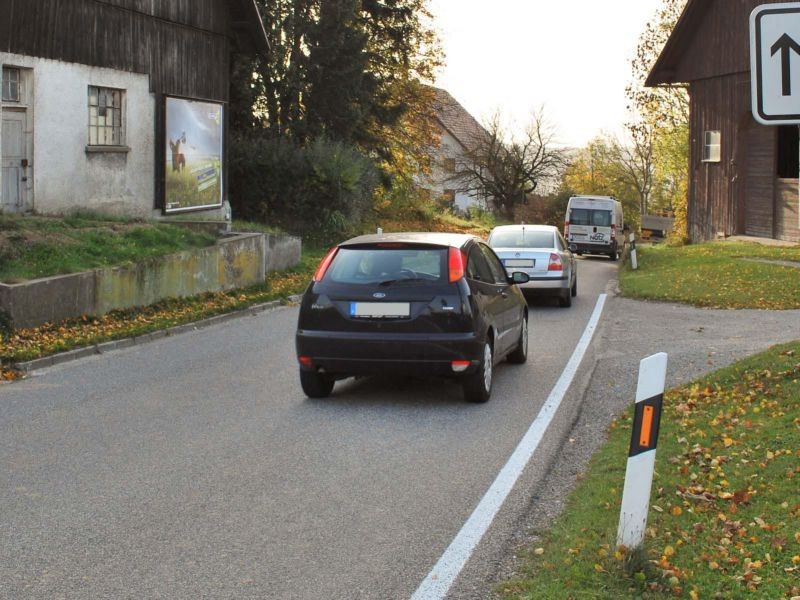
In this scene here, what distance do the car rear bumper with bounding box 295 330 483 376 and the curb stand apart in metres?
3.90

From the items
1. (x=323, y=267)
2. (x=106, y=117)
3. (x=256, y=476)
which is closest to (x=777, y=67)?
(x=256, y=476)

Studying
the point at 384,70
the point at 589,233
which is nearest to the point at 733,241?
the point at 589,233

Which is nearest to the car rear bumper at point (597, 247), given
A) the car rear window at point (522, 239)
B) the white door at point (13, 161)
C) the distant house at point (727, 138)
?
the distant house at point (727, 138)

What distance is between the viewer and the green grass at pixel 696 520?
5039 millimetres

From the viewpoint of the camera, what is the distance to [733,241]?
35.8 meters

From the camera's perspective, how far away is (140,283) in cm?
1659

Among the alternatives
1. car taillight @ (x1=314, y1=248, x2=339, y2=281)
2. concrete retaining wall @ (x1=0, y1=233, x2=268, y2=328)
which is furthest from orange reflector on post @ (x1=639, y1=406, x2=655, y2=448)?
concrete retaining wall @ (x1=0, y1=233, x2=268, y2=328)

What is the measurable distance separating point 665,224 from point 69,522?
185ft

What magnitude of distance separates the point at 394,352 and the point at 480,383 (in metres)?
0.89

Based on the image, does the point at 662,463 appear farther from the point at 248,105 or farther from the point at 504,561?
the point at 248,105

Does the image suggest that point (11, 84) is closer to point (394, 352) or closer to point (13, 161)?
point (13, 161)

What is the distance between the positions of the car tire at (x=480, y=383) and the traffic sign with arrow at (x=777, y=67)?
507 centimetres

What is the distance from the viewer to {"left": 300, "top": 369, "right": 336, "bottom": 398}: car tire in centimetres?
1043

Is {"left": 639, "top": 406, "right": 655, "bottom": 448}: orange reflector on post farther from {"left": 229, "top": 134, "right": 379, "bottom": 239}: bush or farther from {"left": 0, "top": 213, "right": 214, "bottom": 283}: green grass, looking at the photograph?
{"left": 229, "top": 134, "right": 379, "bottom": 239}: bush
